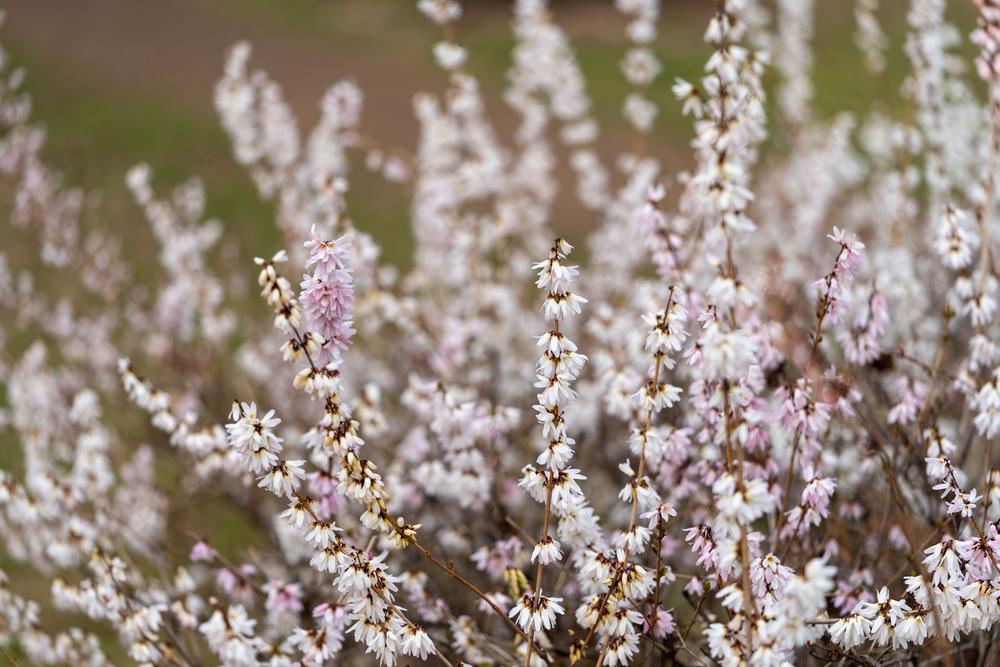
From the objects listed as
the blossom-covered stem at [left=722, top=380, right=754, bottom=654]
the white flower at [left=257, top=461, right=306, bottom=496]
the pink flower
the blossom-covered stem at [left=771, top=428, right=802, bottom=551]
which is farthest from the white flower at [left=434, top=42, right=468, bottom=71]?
the blossom-covered stem at [left=722, top=380, right=754, bottom=654]

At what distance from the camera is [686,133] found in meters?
12.6

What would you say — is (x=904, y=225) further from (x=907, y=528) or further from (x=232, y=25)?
(x=232, y=25)

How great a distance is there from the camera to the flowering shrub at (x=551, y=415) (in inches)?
95.3

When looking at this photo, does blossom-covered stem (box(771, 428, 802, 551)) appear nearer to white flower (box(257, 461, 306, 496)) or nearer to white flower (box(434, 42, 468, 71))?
white flower (box(257, 461, 306, 496))

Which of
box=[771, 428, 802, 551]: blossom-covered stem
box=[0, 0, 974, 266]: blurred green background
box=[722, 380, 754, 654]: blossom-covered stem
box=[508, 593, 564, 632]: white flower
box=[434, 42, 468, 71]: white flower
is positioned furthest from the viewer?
box=[0, 0, 974, 266]: blurred green background

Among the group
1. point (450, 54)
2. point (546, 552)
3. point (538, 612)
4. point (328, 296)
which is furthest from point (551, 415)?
point (450, 54)

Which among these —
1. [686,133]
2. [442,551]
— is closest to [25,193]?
[442,551]

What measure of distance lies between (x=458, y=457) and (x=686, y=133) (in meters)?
10.1

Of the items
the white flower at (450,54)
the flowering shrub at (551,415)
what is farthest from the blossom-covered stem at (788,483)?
the white flower at (450,54)

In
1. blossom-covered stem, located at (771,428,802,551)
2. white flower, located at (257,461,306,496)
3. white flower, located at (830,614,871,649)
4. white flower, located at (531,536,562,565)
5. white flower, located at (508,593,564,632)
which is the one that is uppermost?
blossom-covered stem, located at (771,428,802,551)

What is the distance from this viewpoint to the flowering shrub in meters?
2.42

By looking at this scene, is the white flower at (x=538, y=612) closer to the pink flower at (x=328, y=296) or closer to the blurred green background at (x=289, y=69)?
the pink flower at (x=328, y=296)

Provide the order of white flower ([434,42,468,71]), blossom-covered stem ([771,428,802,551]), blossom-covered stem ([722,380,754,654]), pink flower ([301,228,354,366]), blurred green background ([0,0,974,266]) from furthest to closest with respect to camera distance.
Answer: blurred green background ([0,0,974,266])
white flower ([434,42,468,71])
blossom-covered stem ([771,428,802,551])
pink flower ([301,228,354,366])
blossom-covered stem ([722,380,754,654])

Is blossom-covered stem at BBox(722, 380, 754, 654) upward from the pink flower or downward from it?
downward
